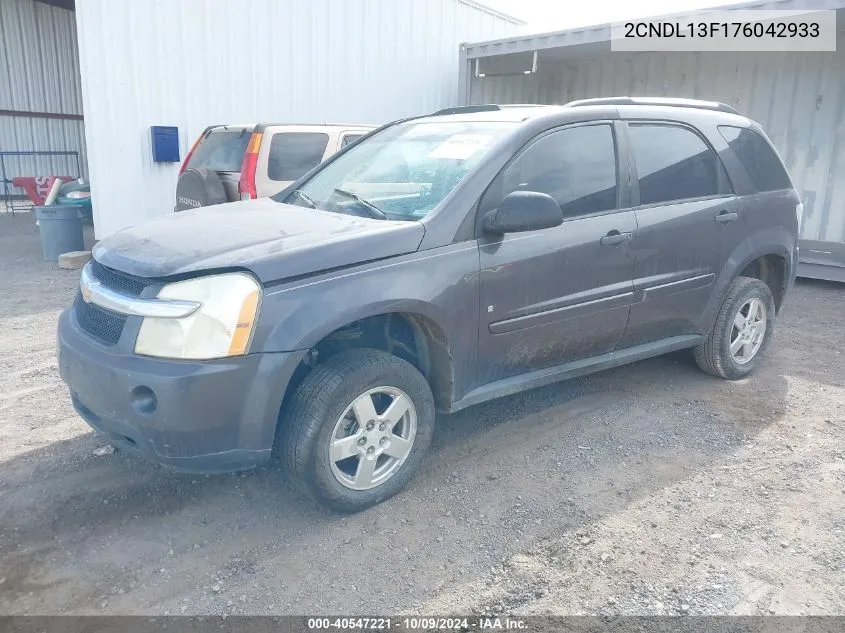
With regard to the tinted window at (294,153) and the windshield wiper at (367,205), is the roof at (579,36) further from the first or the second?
the windshield wiper at (367,205)

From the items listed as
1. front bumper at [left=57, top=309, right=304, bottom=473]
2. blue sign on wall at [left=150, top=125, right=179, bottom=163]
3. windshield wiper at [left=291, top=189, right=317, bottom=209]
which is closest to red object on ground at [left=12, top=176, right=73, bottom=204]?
blue sign on wall at [left=150, top=125, right=179, bottom=163]

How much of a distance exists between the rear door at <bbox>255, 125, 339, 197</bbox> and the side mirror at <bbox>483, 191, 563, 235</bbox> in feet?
12.9

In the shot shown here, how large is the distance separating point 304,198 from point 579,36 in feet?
22.2

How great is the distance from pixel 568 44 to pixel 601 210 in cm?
646

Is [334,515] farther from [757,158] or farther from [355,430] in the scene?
[757,158]

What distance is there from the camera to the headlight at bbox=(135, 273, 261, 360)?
108 inches

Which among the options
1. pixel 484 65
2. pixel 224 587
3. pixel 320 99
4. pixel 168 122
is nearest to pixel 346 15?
pixel 320 99

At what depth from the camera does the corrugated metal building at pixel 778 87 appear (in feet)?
28.8

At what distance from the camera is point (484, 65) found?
1167cm

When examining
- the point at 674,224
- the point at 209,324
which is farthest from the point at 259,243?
the point at 674,224

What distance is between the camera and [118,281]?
10.1 ft

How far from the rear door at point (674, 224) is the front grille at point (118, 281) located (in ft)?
8.97

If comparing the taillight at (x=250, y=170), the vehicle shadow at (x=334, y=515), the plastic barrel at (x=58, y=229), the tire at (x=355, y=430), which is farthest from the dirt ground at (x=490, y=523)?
the plastic barrel at (x=58, y=229)

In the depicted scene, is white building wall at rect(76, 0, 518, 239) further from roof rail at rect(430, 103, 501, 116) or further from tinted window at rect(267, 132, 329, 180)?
roof rail at rect(430, 103, 501, 116)
